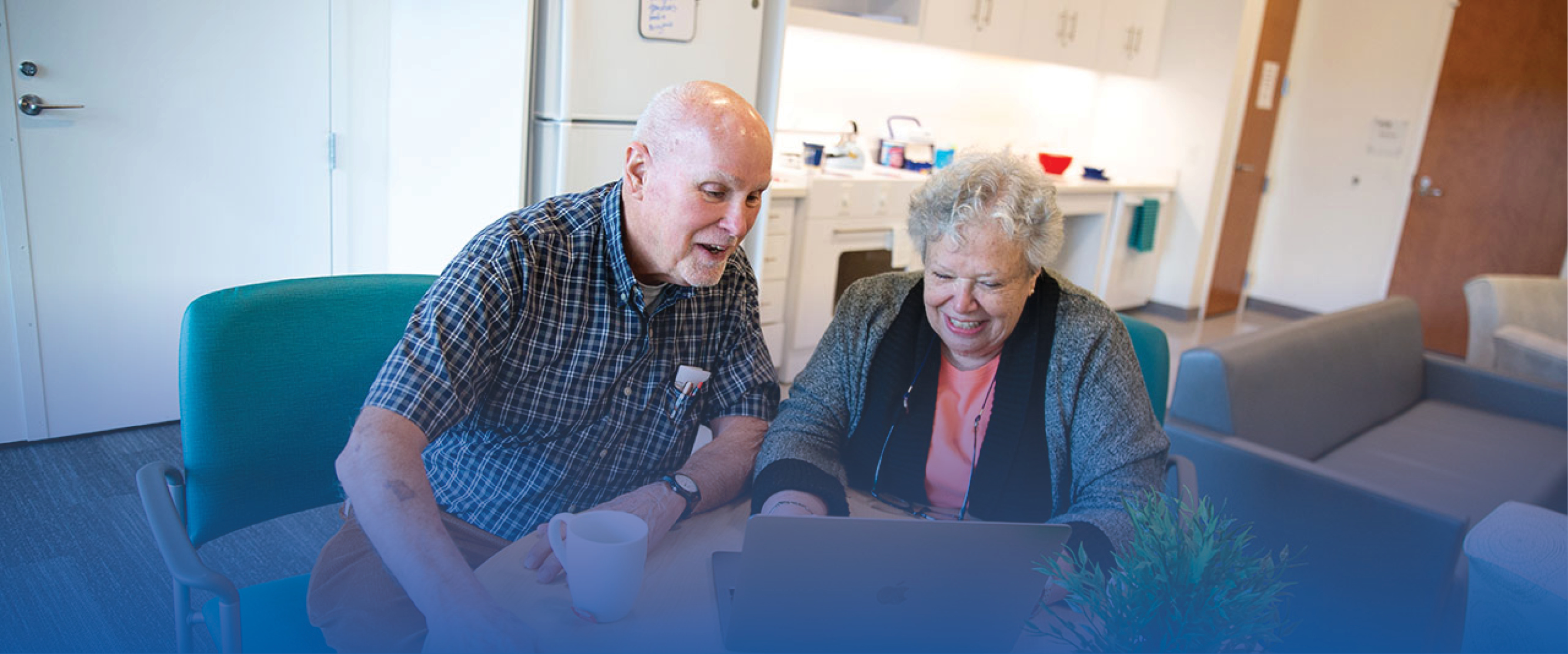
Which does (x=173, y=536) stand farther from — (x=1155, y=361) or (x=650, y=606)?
(x=1155, y=361)

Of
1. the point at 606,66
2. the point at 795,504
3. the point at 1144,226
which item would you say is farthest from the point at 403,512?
the point at 1144,226

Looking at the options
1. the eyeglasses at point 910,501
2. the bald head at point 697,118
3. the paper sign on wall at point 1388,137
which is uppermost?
the paper sign on wall at point 1388,137

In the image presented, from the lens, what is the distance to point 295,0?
2.92m

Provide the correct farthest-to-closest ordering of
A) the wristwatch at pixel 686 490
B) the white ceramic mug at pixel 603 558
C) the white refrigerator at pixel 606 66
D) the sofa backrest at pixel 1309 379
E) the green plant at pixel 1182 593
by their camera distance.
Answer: the white refrigerator at pixel 606 66
the sofa backrest at pixel 1309 379
the wristwatch at pixel 686 490
the white ceramic mug at pixel 603 558
the green plant at pixel 1182 593

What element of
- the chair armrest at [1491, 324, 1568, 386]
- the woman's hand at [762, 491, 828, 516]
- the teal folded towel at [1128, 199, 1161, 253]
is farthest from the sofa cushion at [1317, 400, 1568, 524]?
the teal folded towel at [1128, 199, 1161, 253]

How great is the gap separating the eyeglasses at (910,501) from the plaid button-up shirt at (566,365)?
0.20 m

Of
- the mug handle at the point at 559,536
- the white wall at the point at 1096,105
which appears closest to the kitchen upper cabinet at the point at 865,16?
the white wall at the point at 1096,105

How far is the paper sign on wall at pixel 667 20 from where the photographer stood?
2863 mm

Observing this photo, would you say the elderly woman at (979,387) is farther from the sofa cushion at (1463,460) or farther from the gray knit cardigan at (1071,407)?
the sofa cushion at (1463,460)

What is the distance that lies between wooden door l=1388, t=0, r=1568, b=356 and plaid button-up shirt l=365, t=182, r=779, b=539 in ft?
18.4

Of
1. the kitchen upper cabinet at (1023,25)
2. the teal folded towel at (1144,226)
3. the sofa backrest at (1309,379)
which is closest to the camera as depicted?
the sofa backrest at (1309,379)

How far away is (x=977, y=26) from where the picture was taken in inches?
181

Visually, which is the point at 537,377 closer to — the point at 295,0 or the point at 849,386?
the point at 849,386

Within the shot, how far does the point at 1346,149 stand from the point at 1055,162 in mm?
2090
